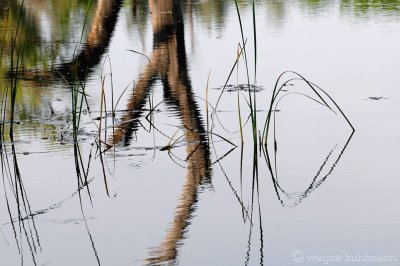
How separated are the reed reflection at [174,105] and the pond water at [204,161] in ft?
0.05

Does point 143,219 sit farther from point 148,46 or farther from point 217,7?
point 217,7

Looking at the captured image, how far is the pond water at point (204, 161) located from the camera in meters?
4.29

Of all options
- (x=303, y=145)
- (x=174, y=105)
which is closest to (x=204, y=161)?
(x=303, y=145)

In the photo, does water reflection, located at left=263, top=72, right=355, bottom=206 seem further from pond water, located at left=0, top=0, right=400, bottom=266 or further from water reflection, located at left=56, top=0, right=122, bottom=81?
water reflection, located at left=56, top=0, right=122, bottom=81

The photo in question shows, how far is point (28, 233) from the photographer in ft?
15.1

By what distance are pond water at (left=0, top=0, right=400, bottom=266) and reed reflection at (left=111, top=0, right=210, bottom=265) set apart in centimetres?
2

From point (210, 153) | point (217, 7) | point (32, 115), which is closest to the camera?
point (210, 153)

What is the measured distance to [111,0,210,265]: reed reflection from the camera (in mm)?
4574

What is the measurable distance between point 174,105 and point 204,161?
6.25 feet

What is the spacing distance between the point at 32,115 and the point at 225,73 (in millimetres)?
2171

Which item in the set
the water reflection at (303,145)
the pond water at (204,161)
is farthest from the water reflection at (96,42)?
the water reflection at (303,145)

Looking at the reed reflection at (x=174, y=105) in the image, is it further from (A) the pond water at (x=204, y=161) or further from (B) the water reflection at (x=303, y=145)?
(B) the water reflection at (x=303, y=145)

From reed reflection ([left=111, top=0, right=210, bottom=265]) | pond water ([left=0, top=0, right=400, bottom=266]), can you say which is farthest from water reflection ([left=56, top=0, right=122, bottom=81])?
reed reflection ([left=111, top=0, right=210, bottom=265])

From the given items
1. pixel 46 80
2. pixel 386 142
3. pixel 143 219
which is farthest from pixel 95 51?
pixel 143 219
